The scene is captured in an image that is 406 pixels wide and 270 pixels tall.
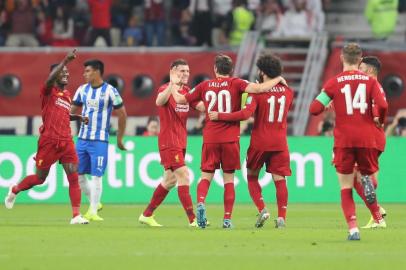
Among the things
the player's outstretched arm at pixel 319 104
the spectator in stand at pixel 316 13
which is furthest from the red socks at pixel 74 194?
the spectator in stand at pixel 316 13

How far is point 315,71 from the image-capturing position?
31938 mm

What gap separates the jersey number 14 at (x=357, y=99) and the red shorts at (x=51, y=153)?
484 cm

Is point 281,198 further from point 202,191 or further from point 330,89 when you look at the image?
Result: point 330,89

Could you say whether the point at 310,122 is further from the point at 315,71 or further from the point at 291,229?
the point at 291,229

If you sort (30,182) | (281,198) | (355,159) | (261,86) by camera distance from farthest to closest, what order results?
(30,182) < (281,198) < (261,86) < (355,159)

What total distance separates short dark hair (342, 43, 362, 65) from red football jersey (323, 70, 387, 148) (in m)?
0.13

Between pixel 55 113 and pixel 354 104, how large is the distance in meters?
4.92

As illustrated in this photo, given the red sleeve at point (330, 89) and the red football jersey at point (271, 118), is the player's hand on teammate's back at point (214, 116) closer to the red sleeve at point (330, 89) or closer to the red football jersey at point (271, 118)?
the red football jersey at point (271, 118)

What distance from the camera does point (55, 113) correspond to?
1914 centimetres

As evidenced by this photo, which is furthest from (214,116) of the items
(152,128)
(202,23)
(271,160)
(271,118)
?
(202,23)

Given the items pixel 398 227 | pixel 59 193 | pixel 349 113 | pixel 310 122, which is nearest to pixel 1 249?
pixel 349 113

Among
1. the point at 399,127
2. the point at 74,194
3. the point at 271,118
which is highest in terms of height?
the point at 271,118

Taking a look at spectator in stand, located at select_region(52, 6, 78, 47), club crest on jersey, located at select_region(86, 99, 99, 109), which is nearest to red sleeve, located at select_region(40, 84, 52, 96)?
club crest on jersey, located at select_region(86, 99, 99, 109)

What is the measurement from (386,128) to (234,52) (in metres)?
3.65
